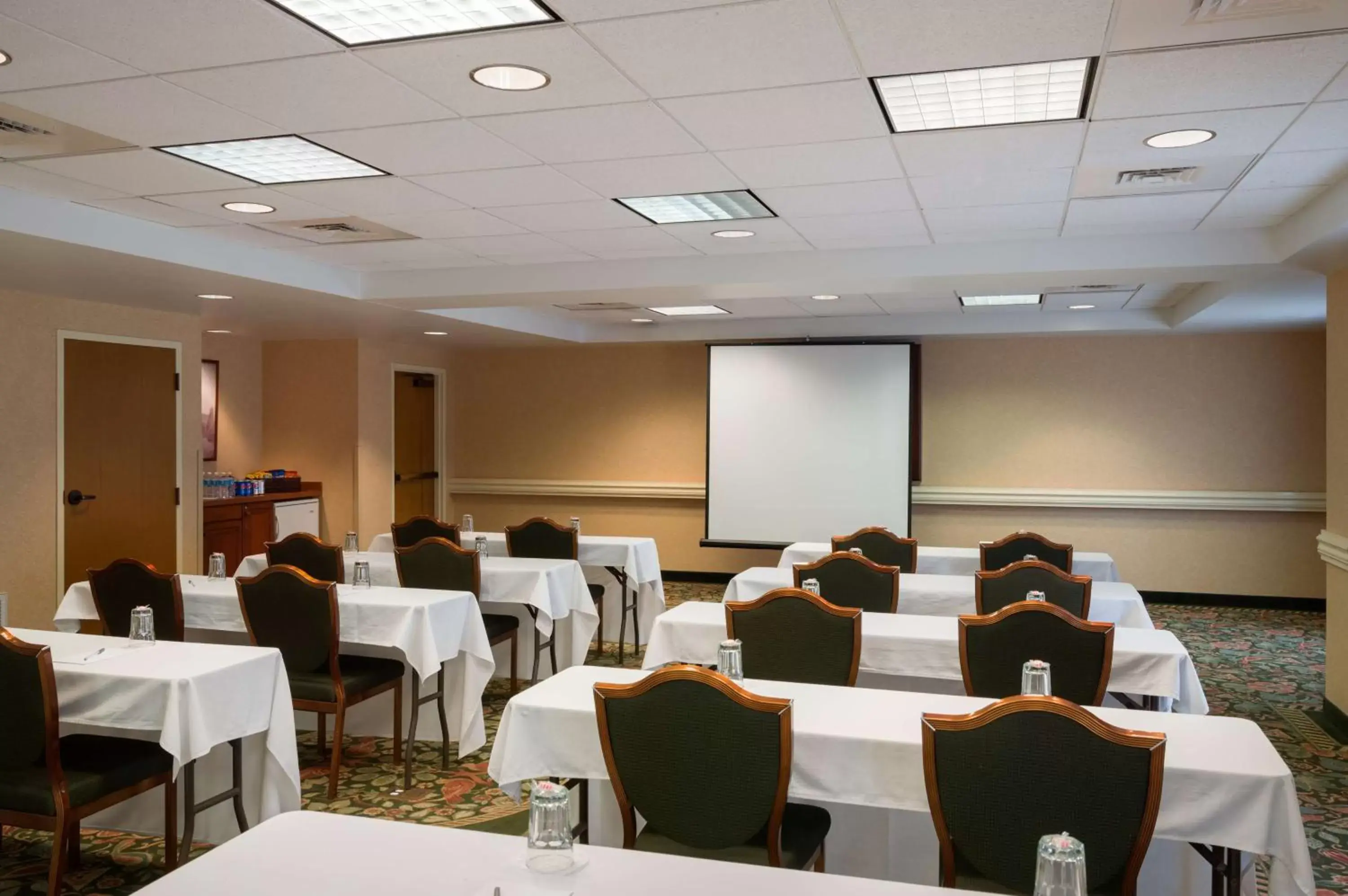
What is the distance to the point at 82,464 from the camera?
285 inches

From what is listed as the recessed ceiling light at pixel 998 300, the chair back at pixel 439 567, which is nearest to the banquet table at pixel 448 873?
the chair back at pixel 439 567

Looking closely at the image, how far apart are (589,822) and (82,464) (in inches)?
223

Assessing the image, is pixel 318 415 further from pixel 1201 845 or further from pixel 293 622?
pixel 1201 845

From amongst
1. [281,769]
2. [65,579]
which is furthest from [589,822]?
[65,579]

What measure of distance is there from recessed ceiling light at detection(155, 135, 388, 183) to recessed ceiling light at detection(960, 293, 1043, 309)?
520 cm

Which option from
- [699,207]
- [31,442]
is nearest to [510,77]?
[699,207]

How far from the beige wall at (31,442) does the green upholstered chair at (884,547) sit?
521 cm

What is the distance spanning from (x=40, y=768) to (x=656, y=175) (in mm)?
3032

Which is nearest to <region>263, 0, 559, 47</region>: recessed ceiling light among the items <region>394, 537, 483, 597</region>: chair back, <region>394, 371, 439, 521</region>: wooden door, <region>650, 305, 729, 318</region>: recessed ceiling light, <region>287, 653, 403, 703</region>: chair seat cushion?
<region>287, 653, 403, 703</region>: chair seat cushion

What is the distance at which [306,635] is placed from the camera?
4.45 metres

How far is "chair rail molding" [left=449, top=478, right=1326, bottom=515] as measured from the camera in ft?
31.0

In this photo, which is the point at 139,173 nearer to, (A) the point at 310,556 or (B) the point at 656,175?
(B) the point at 656,175

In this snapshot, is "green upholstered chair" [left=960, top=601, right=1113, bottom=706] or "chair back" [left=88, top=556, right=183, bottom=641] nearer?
"green upholstered chair" [left=960, top=601, right=1113, bottom=706]

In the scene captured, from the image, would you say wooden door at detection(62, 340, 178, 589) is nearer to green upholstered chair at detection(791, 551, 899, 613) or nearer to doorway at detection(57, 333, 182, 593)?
doorway at detection(57, 333, 182, 593)
